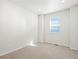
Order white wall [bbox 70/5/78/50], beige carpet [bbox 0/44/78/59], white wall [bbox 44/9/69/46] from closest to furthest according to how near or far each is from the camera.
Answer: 1. beige carpet [bbox 0/44/78/59]
2. white wall [bbox 70/5/78/50]
3. white wall [bbox 44/9/69/46]

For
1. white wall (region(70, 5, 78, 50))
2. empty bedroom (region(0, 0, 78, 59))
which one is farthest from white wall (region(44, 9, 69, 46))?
white wall (region(70, 5, 78, 50))

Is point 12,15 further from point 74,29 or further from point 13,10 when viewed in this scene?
point 74,29

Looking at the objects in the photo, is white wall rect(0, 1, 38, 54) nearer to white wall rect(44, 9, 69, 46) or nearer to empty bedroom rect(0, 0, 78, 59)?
empty bedroom rect(0, 0, 78, 59)

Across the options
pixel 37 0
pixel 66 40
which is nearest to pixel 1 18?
pixel 37 0

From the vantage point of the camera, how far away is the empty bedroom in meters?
3.86

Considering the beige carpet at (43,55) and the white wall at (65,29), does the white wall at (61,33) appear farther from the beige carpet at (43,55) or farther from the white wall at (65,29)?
the beige carpet at (43,55)

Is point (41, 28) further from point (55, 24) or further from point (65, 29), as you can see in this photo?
point (65, 29)

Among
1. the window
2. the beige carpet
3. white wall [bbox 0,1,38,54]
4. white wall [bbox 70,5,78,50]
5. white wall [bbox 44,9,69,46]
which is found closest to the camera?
the beige carpet

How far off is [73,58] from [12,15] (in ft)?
11.5

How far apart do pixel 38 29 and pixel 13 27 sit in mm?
3309

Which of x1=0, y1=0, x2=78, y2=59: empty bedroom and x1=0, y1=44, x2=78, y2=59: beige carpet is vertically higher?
x1=0, y1=0, x2=78, y2=59: empty bedroom

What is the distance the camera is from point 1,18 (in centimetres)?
371

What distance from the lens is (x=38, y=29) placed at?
7469mm

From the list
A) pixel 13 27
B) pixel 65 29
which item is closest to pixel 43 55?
pixel 13 27
